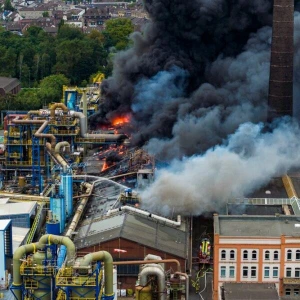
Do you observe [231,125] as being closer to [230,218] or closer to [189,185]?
[189,185]

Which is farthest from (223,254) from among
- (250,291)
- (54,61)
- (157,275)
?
(54,61)

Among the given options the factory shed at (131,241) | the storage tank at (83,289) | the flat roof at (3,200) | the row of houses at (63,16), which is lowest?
the storage tank at (83,289)

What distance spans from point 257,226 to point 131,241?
233 inches

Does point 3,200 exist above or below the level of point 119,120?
below

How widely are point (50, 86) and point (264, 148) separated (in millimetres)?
41848

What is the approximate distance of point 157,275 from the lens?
3216 centimetres

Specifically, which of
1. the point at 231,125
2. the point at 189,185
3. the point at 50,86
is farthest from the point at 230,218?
the point at 50,86

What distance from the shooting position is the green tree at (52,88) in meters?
87.6

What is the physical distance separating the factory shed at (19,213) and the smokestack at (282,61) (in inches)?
Answer: 756

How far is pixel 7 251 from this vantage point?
42.2 meters

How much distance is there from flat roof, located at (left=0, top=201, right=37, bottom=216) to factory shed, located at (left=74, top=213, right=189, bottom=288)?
11.7 feet

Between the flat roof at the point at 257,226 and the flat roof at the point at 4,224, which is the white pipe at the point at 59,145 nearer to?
the flat roof at the point at 4,224

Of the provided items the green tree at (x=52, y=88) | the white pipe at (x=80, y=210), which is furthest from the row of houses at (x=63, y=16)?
the white pipe at (x=80, y=210)

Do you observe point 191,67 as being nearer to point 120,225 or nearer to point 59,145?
point 59,145
